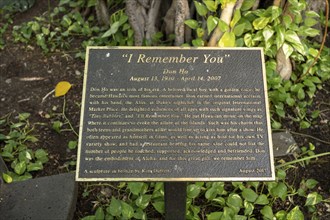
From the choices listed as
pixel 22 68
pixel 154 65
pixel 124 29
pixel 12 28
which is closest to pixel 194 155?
pixel 154 65

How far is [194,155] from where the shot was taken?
1380 millimetres

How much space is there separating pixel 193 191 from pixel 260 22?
1.07 m

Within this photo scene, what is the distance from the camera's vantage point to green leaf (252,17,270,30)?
87.2 inches

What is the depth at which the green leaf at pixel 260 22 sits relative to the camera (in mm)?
2215

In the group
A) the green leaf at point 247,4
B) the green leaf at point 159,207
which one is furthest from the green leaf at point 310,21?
the green leaf at point 159,207

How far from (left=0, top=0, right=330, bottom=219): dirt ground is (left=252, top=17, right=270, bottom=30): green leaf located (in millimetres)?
657

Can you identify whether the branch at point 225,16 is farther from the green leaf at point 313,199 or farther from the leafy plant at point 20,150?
the leafy plant at point 20,150

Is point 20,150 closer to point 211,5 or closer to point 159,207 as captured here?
point 159,207

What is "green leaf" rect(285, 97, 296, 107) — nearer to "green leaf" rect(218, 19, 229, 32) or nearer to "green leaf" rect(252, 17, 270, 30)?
"green leaf" rect(252, 17, 270, 30)

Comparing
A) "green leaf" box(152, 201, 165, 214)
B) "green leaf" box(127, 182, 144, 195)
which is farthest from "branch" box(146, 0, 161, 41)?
"green leaf" box(152, 201, 165, 214)

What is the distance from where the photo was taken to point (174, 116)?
4.68ft

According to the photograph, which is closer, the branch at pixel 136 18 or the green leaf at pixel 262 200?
the green leaf at pixel 262 200

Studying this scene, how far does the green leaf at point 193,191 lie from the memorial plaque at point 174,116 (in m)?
0.58

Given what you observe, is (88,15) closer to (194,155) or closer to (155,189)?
(155,189)
